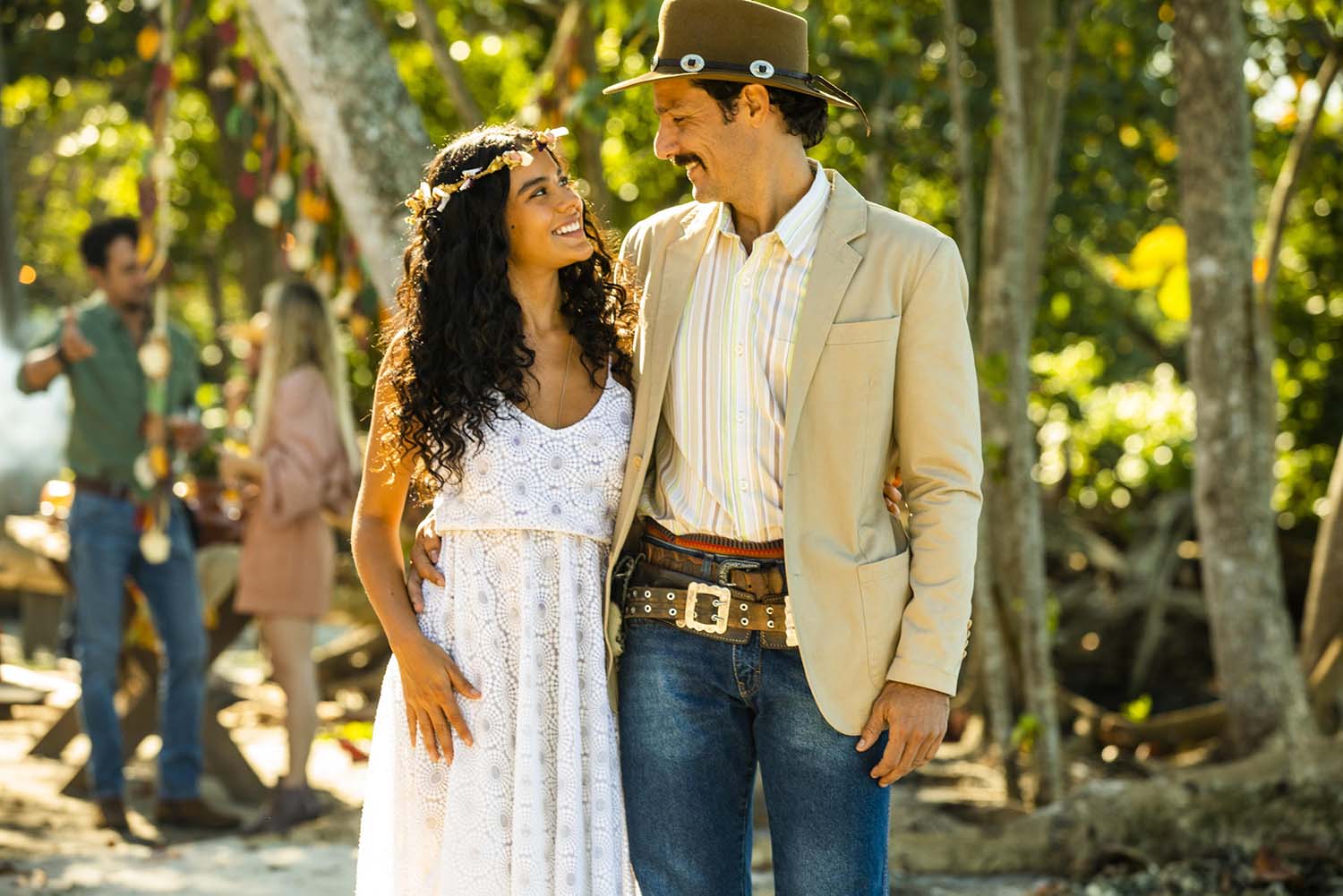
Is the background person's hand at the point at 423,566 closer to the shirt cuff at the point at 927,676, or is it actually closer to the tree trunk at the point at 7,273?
the shirt cuff at the point at 927,676

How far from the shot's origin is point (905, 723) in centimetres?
259

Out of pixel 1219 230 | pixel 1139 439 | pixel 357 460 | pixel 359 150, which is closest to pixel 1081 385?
pixel 1139 439

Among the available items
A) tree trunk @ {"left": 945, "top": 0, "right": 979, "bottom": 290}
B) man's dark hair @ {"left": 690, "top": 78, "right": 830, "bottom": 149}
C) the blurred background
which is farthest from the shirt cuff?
tree trunk @ {"left": 945, "top": 0, "right": 979, "bottom": 290}

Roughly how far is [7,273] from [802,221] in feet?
24.9

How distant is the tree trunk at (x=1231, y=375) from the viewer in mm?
5645

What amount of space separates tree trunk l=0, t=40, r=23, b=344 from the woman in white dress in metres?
7.00

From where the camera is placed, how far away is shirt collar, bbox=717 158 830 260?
2.72 metres

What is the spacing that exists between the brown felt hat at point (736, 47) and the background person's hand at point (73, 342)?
3609mm

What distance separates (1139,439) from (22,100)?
9.29 meters

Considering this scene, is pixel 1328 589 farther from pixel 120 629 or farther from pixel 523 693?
pixel 120 629

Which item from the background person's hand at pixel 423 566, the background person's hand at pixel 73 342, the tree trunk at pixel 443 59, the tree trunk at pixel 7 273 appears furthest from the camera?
the tree trunk at pixel 7 273

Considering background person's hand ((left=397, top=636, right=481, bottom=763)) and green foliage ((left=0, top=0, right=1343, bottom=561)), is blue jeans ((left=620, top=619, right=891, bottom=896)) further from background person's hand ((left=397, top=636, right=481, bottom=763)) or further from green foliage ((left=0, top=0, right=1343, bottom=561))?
green foliage ((left=0, top=0, right=1343, bottom=561))

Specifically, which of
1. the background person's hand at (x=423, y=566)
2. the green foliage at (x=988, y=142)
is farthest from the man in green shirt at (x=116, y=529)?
the background person's hand at (x=423, y=566)

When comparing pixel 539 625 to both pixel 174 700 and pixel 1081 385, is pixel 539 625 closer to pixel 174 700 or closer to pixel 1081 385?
pixel 174 700
